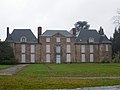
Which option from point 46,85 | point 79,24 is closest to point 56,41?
point 79,24

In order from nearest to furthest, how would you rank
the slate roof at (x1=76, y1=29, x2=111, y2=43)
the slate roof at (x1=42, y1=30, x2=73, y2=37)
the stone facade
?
1. the stone facade
2. the slate roof at (x1=42, y1=30, x2=73, y2=37)
3. the slate roof at (x1=76, y1=29, x2=111, y2=43)

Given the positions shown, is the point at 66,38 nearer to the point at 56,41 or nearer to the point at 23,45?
the point at 56,41

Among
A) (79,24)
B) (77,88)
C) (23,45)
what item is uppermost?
(79,24)

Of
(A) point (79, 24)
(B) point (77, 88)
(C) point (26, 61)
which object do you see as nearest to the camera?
(B) point (77, 88)

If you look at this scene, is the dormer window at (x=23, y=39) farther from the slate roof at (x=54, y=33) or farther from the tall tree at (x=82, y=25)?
the tall tree at (x=82, y=25)

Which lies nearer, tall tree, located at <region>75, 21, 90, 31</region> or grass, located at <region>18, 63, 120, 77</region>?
grass, located at <region>18, 63, 120, 77</region>

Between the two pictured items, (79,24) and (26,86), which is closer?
(26,86)

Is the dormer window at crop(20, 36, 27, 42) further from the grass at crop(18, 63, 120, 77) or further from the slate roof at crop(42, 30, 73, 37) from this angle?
the grass at crop(18, 63, 120, 77)

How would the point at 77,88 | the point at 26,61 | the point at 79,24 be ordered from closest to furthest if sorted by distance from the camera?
the point at 77,88, the point at 26,61, the point at 79,24

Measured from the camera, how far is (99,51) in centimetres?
8538

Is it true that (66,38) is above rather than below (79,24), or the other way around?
below

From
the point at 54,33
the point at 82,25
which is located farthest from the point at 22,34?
the point at 82,25

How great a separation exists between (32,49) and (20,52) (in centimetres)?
340

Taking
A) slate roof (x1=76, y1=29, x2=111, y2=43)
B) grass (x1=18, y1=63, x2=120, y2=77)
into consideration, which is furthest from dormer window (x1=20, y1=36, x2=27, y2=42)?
grass (x1=18, y1=63, x2=120, y2=77)
